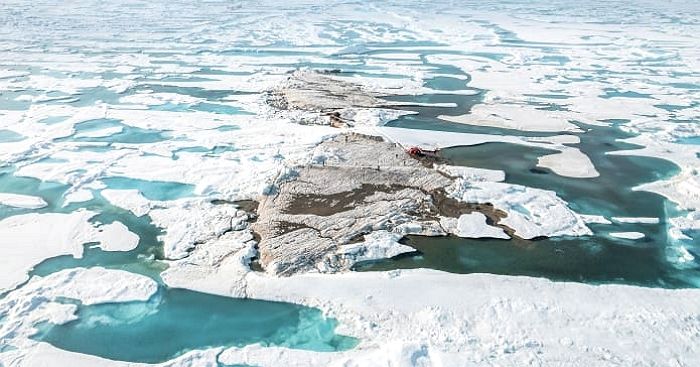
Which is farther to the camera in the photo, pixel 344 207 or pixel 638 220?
pixel 344 207

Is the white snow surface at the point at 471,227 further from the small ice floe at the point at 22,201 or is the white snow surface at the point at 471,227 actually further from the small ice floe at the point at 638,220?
the small ice floe at the point at 22,201

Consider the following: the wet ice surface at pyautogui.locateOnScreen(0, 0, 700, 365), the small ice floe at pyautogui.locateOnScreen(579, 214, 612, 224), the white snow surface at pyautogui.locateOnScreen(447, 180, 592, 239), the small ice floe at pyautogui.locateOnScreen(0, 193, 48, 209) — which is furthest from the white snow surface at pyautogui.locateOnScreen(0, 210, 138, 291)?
the small ice floe at pyautogui.locateOnScreen(579, 214, 612, 224)

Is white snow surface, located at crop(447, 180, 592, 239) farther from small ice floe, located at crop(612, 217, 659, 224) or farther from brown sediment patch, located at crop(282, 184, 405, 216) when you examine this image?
brown sediment patch, located at crop(282, 184, 405, 216)

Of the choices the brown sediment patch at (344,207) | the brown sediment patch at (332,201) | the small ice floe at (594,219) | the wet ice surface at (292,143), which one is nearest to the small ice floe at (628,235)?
the wet ice surface at (292,143)

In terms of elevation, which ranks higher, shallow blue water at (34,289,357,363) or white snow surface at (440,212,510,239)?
white snow surface at (440,212,510,239)

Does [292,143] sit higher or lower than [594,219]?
higher

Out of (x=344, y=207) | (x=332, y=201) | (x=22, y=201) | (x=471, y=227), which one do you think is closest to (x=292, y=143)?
(x=332, y=201)

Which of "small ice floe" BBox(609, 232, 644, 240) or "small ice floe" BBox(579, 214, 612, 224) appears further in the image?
"small ice floe" BBox(579, 214, 612, 224)

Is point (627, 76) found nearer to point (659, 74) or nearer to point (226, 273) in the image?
point (659, 74)

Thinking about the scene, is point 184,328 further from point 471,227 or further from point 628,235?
point 628,235

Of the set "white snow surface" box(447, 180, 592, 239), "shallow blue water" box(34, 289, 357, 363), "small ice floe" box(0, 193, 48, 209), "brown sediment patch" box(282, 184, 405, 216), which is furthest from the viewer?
"small ice floe" box(0, 193, 48, 209)
